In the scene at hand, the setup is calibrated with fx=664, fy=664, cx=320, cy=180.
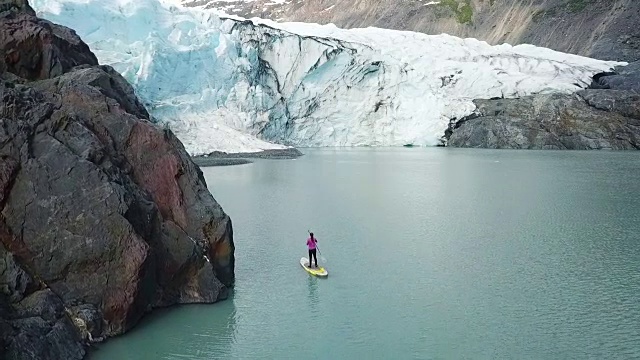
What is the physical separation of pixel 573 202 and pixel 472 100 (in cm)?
2235

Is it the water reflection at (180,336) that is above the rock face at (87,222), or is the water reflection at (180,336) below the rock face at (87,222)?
below

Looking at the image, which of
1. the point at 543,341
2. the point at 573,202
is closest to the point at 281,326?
the point at 543,341

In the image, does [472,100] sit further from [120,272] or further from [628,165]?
[120,272]

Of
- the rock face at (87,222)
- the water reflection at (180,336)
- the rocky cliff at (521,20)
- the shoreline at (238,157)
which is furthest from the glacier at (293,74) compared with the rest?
the water reflection at (180,336)

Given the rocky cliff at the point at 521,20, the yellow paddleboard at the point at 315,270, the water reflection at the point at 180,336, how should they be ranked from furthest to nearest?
the rocky cliff at the point at 521,20, the yellow paddleboard at the point at 315,270, the water reflection at the point at 180,336

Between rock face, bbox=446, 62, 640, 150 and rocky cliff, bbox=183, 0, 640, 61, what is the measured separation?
13864 millimetres

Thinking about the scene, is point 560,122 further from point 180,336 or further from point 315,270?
point 180,336

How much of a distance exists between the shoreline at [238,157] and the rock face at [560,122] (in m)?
12.1

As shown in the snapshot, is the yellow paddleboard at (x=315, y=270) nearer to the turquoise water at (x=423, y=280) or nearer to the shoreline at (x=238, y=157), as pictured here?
the turquoise water at (x=423, y=280)

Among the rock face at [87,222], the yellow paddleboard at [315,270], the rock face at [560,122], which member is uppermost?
the rock face at [560,122]

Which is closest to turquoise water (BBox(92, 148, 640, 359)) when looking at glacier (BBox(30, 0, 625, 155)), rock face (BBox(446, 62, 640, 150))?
glacier (BBox(30, 0, 625, 155))

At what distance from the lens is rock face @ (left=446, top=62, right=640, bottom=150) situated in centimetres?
3594

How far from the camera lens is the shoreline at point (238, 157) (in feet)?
88.6

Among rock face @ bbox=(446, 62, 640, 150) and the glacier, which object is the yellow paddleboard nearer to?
the glacier
